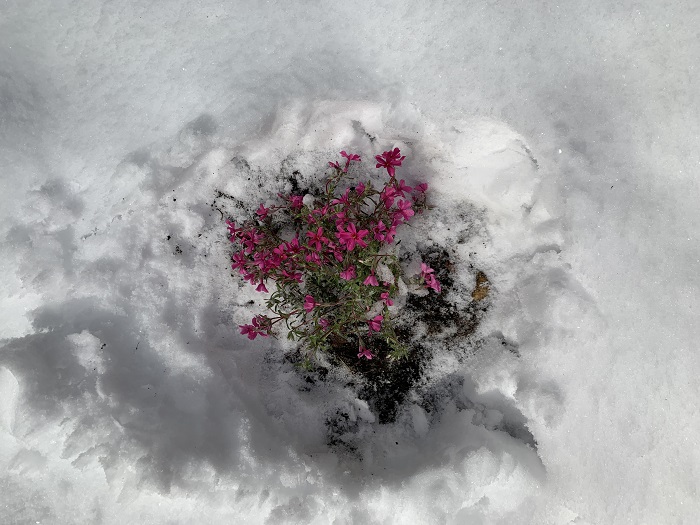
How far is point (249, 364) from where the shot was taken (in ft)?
8.85

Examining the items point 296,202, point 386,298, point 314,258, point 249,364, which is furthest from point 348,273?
point 249,364

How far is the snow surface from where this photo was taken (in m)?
2.26

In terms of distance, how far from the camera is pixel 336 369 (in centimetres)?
274

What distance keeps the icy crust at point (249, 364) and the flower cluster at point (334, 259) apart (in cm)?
23

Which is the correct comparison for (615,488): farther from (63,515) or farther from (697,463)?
(63,515)

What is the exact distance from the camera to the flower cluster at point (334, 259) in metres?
2.17

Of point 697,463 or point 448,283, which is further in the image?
point 448,283

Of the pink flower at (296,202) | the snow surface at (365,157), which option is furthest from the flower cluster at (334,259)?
the snow surface at (365,157)

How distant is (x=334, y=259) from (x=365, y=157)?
668 mm

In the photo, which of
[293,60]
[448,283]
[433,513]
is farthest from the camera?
[448,283]

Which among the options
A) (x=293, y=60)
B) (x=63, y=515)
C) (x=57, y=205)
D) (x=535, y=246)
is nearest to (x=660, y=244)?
(x=535, y=246)

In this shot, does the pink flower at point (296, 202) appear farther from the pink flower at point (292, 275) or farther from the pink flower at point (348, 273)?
the pink flower at point (348, 273)

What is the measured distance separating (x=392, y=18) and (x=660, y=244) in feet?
5.88

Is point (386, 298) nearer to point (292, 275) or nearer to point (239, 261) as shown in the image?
point (292, 275)
